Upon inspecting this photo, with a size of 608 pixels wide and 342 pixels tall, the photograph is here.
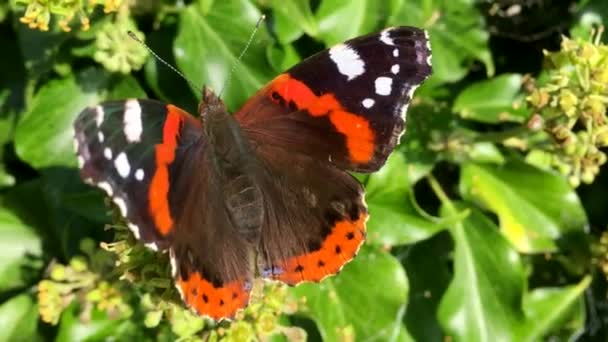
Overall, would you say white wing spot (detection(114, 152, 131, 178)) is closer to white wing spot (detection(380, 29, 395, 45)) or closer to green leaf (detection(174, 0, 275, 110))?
white wing spot (detection(380, 29, 395, 45))

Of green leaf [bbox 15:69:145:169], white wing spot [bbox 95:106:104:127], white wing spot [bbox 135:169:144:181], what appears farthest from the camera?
green leaf [bbox 15:69:145:169]

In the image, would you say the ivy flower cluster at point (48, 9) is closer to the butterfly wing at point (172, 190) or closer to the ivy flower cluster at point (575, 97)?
the butterfly wing at point (172, 190)

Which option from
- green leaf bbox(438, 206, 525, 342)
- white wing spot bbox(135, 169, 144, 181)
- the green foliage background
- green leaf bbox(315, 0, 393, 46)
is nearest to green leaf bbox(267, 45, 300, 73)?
the green foliage background

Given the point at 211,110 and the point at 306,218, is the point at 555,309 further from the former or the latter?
the point at 211,110

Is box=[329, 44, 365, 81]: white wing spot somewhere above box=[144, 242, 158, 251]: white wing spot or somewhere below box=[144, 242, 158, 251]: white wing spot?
above

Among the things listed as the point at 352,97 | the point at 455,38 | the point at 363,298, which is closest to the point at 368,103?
the point at 352,97

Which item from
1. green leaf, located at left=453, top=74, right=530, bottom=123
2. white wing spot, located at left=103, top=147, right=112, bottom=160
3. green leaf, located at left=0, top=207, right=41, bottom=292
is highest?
white wing spot, located at left=103, top=147, right=112, bottom=160
